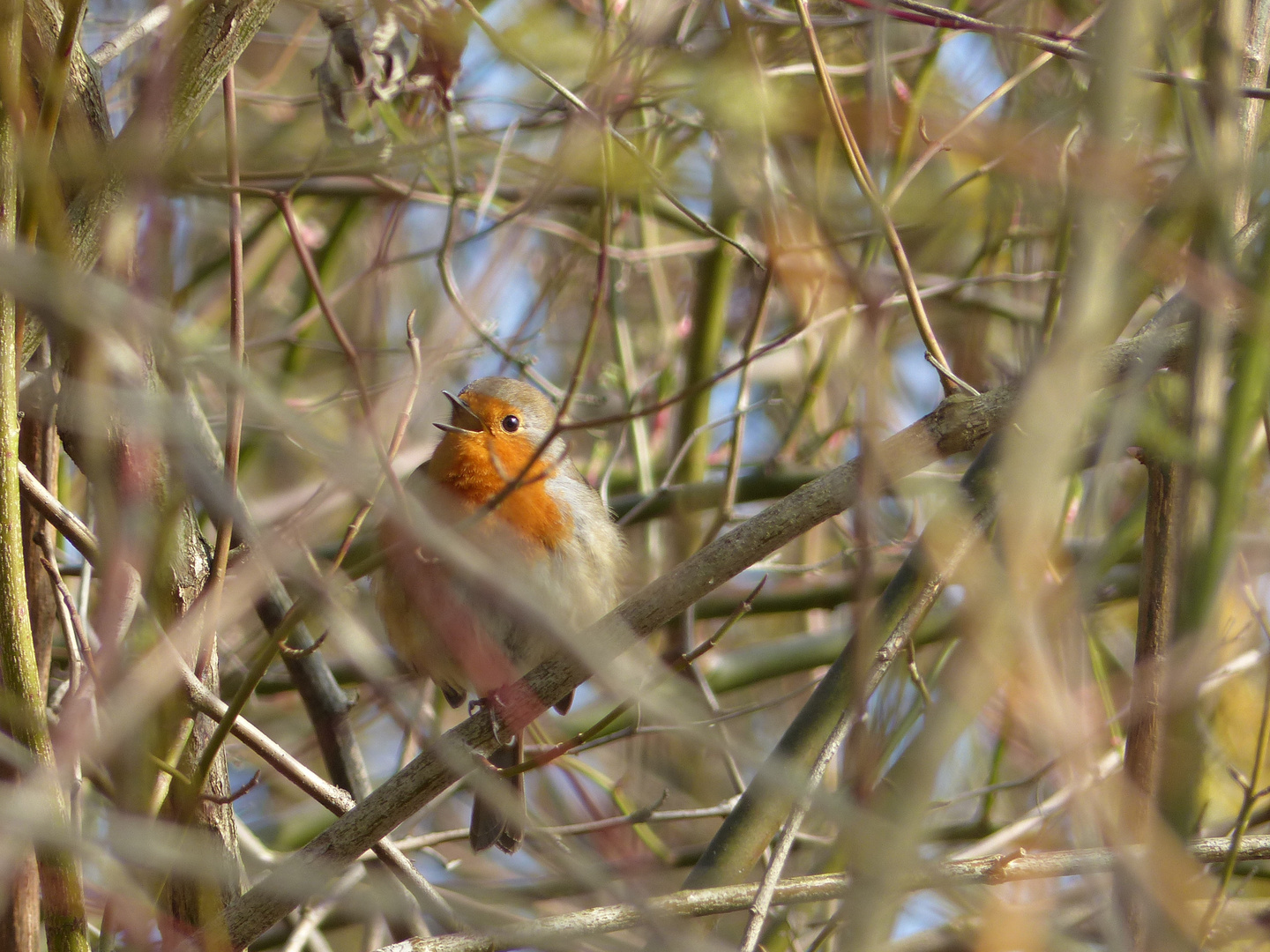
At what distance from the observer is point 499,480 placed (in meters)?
3.99

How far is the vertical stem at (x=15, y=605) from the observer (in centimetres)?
210

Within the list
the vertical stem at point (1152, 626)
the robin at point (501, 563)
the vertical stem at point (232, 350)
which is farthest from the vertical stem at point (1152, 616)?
the robin at point (501, 563)

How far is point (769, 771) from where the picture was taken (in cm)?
114

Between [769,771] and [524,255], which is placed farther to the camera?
[524,255]

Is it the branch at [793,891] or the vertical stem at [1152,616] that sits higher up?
the vertical stem at [1152,616]

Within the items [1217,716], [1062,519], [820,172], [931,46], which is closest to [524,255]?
[820,172]

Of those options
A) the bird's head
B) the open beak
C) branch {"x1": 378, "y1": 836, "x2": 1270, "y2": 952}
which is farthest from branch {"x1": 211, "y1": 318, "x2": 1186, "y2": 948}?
the open beak

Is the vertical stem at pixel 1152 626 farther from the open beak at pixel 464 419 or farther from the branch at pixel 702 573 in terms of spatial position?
the open beak at pixel 464 419

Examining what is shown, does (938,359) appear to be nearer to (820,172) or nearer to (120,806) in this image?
(120,806)

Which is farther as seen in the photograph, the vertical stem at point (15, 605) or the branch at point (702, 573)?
the branch at point (702, 573)

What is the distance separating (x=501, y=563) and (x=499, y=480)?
0.37 meters

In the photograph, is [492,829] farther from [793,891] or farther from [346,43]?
[346,43]

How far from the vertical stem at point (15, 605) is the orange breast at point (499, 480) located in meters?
1.68

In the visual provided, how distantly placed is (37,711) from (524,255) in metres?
3.81
